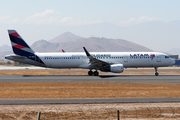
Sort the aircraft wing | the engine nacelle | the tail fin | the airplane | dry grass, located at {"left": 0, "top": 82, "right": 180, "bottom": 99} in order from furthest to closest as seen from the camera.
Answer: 1. the tail fin
2. the airplane
3. the aircraft wing
4. the engine nacelle
5. dry grass, located at {"left": 0, "top": 82, "right": 180, "bottom": 99}

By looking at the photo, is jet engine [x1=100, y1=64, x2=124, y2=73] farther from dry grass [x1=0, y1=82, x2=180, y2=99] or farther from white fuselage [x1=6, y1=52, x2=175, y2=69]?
dry grass [x1=0, y1=82, x2=180, y2=99]

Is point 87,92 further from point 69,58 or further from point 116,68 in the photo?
point 69,58

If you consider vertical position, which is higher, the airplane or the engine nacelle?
the airplane

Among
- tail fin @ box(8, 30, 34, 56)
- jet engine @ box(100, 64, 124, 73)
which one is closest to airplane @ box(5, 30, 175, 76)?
tail fin @ box(8, 30, 34, 56)

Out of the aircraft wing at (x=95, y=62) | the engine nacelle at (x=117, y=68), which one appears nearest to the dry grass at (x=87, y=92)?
the engine nacelle at (x=117, y=68)

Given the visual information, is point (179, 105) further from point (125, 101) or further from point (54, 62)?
point (54, 62)

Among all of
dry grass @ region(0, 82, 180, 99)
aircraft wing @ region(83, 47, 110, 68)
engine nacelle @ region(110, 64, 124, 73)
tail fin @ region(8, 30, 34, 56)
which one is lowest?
dry grass @ region(0, 82, 180, 99)

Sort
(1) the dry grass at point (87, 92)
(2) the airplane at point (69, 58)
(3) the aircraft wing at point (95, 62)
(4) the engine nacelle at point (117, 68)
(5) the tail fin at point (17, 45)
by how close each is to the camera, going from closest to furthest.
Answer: (1) the dry grass at point (87, 92), (4) the engine nacelle at point (117, 68), (3) the aircraft wing at point (95, 62), (2) the airplane at point (69, 58), (5) the tail fin at point (17, 45)

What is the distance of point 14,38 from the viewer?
155 ft

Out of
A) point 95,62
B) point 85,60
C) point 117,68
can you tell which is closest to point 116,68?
point 117,68

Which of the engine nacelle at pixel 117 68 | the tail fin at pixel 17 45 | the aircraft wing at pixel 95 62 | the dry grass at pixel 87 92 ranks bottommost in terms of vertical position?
the dry grass at pixel 87 92

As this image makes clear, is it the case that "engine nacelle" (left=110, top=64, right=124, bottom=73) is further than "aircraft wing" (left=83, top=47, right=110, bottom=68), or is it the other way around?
"aircraft wing" (left=83, top=47, right=110, bottom=68)

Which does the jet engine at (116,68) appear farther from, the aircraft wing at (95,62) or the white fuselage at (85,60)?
the white fuselage at (85,60)

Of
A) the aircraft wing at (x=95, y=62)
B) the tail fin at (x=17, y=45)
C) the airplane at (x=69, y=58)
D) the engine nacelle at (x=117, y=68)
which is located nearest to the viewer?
the engine nacelle at (x=117, y=68)
